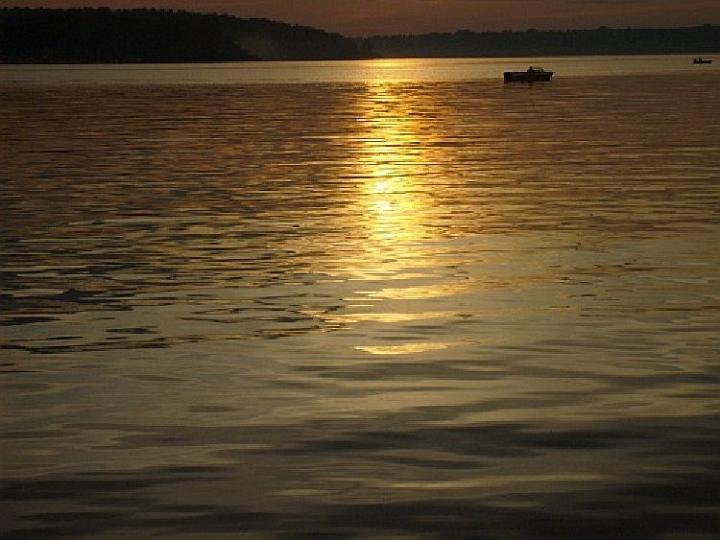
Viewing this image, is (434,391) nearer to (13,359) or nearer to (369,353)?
(369,353)

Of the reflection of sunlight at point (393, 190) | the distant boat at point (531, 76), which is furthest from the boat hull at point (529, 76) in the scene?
the reflection of sunlight at point (393, 190)

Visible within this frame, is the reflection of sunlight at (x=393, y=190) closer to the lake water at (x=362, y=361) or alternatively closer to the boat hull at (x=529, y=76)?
the lake water at (x=362, y=361)

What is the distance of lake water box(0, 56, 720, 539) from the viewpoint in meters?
11.9

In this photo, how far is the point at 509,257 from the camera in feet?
87.1

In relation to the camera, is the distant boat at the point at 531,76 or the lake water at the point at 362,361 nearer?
the lake water at the point at 362,361

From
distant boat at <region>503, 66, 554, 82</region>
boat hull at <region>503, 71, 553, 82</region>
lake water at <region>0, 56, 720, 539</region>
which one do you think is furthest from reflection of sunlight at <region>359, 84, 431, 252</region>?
boat hull at <region>503, 71, 553, 82</region>

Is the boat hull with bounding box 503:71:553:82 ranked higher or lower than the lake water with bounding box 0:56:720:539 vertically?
lower

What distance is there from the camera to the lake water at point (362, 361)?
469 inches

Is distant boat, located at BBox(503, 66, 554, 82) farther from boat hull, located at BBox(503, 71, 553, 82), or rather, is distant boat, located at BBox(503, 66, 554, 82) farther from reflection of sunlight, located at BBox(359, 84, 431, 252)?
reflection of sunlight, located at BBox(359, 84, 431, 252)

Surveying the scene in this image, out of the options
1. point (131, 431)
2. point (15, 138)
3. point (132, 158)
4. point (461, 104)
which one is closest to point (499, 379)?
point (131, 431)

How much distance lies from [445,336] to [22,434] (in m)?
6.29

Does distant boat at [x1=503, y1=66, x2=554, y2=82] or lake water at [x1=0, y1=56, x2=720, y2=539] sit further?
Result: distant boat at [x1=503, y1=66, x2=554, y2=82]

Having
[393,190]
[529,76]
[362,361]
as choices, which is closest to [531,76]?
[529,76]

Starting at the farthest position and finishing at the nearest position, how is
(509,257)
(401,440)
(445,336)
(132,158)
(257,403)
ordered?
(132,158)
(509,257)
(445,336)
(257,403)
(401,440)
